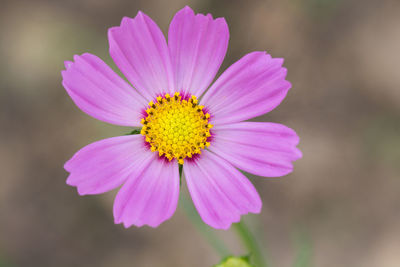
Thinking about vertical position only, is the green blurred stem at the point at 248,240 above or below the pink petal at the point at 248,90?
below

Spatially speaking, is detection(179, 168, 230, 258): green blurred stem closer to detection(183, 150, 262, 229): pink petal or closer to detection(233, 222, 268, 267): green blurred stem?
detection(233, 222, 268, 267): green blurred stem

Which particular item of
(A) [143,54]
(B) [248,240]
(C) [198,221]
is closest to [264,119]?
(C) [198,221]

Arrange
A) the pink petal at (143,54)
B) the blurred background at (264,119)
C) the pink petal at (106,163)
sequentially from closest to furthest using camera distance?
the pink petal at (106,163) < the pink petal at (143,54) < the blurred background at (264,119)

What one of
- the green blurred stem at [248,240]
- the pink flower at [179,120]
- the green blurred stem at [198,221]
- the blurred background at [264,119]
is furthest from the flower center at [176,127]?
the blurred background at [264,119]

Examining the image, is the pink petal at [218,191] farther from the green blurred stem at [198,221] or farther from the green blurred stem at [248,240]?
the green blurred stem at [198,221]

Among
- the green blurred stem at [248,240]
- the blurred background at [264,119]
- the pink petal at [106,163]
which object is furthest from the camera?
the blurred background at [264,119]

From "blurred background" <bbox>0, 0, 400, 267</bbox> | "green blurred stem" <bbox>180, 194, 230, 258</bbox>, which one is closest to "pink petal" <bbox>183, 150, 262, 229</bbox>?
"green blurred stem" <bbox>180, 194, 230, 258</bbox>

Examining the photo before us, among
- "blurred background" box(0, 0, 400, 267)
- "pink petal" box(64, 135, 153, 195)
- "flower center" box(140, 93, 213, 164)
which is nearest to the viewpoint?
"pink petal" box(64, 135, 153, 195)

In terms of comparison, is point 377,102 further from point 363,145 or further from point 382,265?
point 382,265
